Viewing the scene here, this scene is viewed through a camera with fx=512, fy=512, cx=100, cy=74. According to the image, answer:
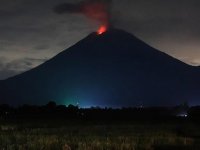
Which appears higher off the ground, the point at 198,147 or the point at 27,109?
the point at 27,109

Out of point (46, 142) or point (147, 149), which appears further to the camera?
point (46, 142)

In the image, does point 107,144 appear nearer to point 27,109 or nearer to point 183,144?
point 183,144

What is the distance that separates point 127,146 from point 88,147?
9.92 ft

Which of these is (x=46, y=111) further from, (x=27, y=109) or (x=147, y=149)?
(x=147, y=149)

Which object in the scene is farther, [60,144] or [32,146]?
[60,144]

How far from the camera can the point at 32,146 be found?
1423 inches

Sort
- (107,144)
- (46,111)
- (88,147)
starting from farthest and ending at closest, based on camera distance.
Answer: (46,111) → (107,144) → (88,147)

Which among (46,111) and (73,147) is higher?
(46,111)

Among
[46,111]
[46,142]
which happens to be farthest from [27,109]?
[46,142]

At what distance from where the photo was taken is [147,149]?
3556cm

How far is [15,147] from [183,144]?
1290 cm

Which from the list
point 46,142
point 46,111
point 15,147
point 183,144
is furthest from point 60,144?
point 46,111

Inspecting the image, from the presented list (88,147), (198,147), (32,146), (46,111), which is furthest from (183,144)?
(46,111)

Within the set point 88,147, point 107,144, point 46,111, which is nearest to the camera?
point 88,147
